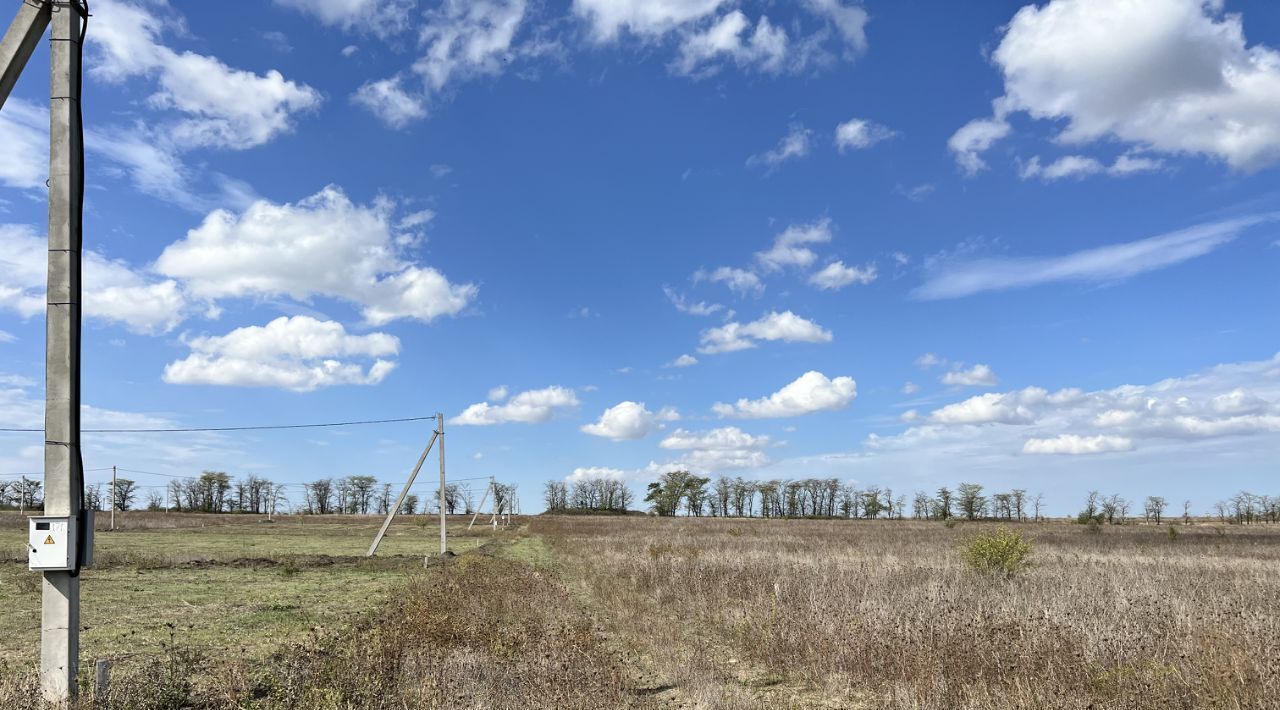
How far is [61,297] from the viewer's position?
6.67m

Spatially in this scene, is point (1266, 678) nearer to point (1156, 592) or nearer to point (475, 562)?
point (1156, 592)

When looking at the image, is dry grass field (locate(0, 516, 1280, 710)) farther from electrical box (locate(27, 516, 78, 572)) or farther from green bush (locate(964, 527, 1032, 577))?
electrical box (locate(27, 516, 78, 572))

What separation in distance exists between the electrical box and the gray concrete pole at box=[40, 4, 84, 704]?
11cm

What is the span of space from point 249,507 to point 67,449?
485 feet

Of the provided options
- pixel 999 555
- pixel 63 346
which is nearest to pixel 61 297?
pixel 63 346

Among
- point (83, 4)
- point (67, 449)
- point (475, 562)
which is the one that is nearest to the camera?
point (67, 449)

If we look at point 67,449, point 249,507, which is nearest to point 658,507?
point 249,507

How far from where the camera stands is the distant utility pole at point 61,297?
6438 millimetres

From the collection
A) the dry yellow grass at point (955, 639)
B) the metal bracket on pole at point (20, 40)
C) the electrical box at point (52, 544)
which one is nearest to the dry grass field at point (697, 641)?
the dry yellow grass at point (955, 639)

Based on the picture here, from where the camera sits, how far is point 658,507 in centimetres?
13512

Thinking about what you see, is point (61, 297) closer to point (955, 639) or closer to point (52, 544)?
point (52, 544)

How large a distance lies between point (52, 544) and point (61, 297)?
7.25ft

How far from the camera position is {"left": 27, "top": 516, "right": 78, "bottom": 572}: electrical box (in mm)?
6332

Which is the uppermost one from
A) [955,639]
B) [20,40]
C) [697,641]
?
[20,40]
